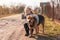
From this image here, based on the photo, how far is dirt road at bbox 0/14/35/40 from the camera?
211 centimetres

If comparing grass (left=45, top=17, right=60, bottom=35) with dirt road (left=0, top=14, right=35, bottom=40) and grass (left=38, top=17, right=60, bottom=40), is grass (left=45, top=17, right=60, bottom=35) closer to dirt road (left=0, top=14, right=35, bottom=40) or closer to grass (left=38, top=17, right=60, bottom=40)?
grass (left=38, top=17, right=60, bottom=40)

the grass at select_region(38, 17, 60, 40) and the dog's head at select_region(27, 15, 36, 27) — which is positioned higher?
the dog's head at select_region(27, 15, 36, 27)

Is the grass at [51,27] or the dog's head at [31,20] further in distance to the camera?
the grass at [51,27]

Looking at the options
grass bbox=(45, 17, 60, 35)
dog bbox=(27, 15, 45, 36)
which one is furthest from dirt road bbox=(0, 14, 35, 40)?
grass bbox=(45, 17, 60, 35)

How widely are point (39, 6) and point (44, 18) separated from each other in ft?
0.38

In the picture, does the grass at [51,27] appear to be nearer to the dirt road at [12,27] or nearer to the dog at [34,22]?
the dog at [34,22]

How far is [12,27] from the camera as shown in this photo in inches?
86.0

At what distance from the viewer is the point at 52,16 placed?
2279 millimetres

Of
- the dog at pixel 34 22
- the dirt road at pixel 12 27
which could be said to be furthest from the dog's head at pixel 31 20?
the dirt road at pixel 12 27

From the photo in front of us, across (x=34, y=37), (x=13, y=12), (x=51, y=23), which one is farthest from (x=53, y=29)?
(x=13, y=12)

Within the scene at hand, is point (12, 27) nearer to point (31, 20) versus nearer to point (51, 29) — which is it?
point (31, 20)

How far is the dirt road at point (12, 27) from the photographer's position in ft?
6.91

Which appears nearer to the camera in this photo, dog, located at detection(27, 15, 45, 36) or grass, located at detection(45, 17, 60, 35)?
dog, located at detection(27, 15, 45, 36)

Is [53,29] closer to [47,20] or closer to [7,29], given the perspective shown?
[47,20]
